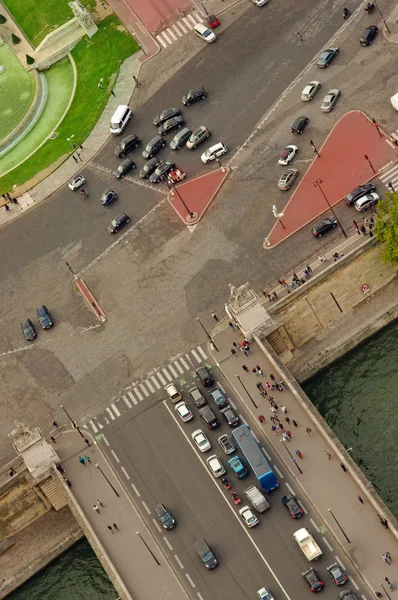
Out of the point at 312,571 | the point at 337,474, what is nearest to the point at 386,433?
the point at 337,474

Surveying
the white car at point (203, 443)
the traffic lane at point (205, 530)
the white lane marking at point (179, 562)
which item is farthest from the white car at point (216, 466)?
the white lane marking at point (179, 562)

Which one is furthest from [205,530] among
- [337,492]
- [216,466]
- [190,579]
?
[337,492]

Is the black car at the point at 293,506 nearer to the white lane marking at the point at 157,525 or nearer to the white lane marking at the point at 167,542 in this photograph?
the white lane marking at the point at 167,542

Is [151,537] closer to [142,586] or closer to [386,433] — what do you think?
[142,586]

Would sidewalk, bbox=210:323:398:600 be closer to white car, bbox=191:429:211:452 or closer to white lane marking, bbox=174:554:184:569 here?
white car, bbox=191:429:211:452

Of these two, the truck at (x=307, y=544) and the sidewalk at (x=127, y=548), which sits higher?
the sidewalk at (x=127, y=548)

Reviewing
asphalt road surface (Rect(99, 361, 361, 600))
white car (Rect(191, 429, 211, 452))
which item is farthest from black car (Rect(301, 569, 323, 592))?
white car (Rect(191, 429, 211, 452))
